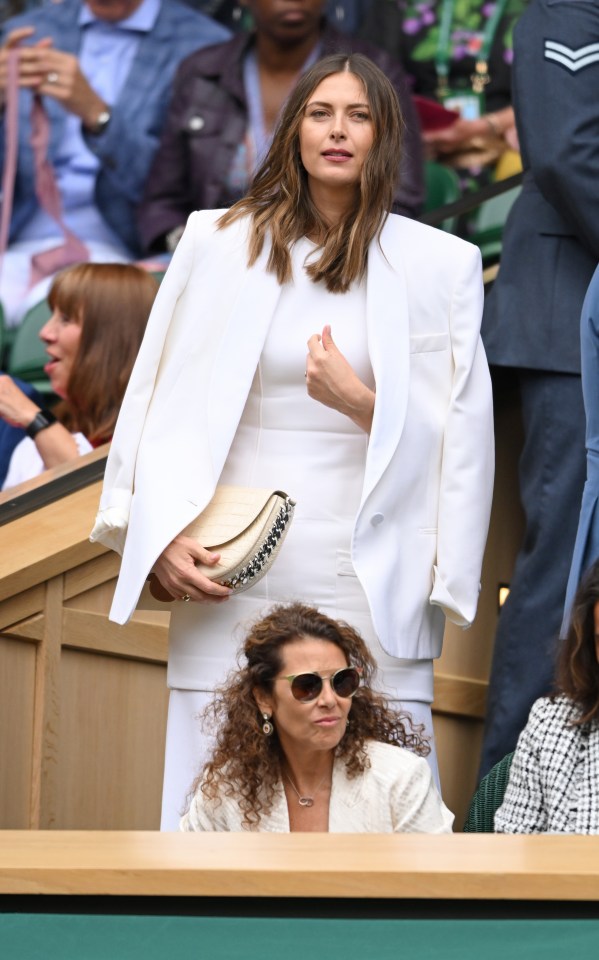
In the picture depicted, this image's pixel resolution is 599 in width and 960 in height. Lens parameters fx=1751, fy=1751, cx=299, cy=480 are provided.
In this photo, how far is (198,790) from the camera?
291cm

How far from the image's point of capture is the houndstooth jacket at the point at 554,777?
3016 mm

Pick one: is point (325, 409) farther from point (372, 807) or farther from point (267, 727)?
point (372, 807)

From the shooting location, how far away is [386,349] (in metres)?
3.02

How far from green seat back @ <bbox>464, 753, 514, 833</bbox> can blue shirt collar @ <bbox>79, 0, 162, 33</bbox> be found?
11.9 ft

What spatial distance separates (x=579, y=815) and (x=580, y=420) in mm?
1075

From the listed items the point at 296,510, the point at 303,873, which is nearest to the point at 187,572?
the point at 296,510

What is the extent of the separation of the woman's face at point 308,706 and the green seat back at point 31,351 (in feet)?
8.32

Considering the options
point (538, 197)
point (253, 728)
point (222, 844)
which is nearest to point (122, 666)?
point (253, 728)

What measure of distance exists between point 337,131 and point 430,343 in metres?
0.41

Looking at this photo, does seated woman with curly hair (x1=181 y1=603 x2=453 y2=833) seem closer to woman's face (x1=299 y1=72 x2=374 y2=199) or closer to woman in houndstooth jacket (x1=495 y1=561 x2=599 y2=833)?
woman in houndstooth jacket (x1=495 y1=561 x2=599 y2=833)

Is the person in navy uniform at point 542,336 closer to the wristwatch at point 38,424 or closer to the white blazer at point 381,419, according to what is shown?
the white blazer at point 381,419

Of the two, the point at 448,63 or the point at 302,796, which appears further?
the point at 448,63

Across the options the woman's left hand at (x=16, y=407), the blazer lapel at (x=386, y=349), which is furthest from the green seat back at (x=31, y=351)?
the blazer lapel at (x=386, y=349)

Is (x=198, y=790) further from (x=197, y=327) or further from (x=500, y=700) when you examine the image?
(x=500, y=700)
